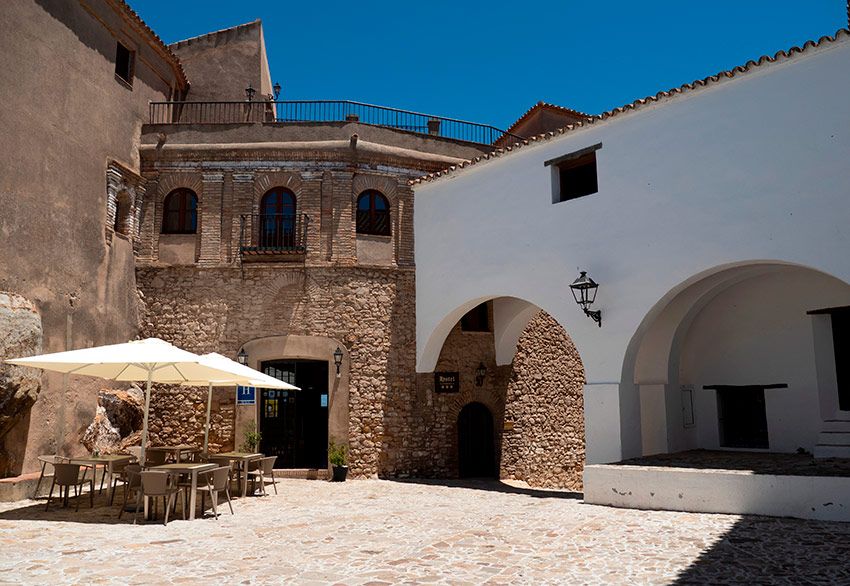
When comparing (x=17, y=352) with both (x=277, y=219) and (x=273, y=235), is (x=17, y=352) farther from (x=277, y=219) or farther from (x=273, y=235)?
(x=277, y=219)

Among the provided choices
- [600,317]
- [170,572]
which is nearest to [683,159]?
[600,317]

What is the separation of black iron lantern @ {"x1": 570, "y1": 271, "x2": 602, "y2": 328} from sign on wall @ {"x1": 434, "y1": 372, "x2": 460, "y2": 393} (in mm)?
4753

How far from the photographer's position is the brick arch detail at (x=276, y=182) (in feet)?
50.3

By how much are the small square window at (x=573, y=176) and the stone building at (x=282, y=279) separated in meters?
4.02

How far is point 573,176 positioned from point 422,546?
25.8 feet

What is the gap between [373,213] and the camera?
15.6 m

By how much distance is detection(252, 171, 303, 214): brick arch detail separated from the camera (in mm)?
15344

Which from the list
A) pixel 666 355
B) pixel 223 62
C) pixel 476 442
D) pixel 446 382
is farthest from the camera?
pixel 223 62

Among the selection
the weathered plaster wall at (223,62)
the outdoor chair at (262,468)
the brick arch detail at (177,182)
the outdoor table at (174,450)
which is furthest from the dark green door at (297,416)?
the weathered plaster wall at (223,62)

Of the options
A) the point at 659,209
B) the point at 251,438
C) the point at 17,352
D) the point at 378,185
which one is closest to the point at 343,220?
the point at 378,185

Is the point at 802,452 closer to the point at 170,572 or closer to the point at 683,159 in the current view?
the point at 683,159

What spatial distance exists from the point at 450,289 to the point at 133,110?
8100 mm

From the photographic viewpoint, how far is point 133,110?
49.8ft

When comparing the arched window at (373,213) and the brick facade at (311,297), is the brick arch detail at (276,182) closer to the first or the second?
the brick facade at (311,297)
